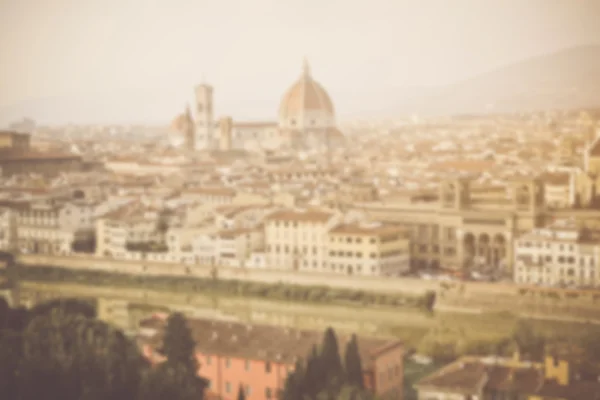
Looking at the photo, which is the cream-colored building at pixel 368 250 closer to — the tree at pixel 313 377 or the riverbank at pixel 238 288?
the riverbank at pixel 238 288

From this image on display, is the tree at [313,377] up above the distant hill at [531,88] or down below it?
below

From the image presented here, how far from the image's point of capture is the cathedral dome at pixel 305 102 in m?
11.9

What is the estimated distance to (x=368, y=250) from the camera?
1080 centimetres

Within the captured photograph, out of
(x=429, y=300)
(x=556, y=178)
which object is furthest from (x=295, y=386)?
(x=556, y=178)

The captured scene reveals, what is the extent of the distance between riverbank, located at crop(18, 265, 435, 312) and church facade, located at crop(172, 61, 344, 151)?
2.17 meters

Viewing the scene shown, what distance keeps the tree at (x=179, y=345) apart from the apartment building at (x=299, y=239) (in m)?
4.23

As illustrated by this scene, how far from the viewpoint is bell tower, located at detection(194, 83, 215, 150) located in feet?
43.4

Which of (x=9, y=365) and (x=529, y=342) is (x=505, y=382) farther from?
(x=9, y=365)

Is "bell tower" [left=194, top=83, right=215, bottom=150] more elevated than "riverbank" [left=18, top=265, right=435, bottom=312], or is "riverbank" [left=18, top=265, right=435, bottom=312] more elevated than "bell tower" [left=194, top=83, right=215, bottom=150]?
"bell tower" [left=194, top=83, right=215, bottom=150]

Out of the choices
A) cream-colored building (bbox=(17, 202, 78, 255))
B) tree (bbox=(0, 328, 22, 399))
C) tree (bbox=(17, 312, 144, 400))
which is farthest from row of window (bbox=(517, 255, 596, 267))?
cream-colored building (bbox=(17, 202, 78, 255))

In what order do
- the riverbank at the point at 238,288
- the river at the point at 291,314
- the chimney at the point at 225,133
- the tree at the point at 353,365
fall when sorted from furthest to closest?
Result: the chimney at the point at 225,133 < the riverbank at the point at 238,288 < the river at the point at 291,314 < the tree at the point at 353,365

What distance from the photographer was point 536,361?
7270mm

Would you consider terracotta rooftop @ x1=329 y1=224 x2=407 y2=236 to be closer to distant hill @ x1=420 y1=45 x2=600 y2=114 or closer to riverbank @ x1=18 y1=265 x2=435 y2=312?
riverbank @ x1=18 y1=265 x2=435 y2=312

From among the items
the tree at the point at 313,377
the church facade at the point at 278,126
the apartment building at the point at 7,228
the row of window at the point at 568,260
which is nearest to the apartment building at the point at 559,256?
the row of window at the point at 568,260
